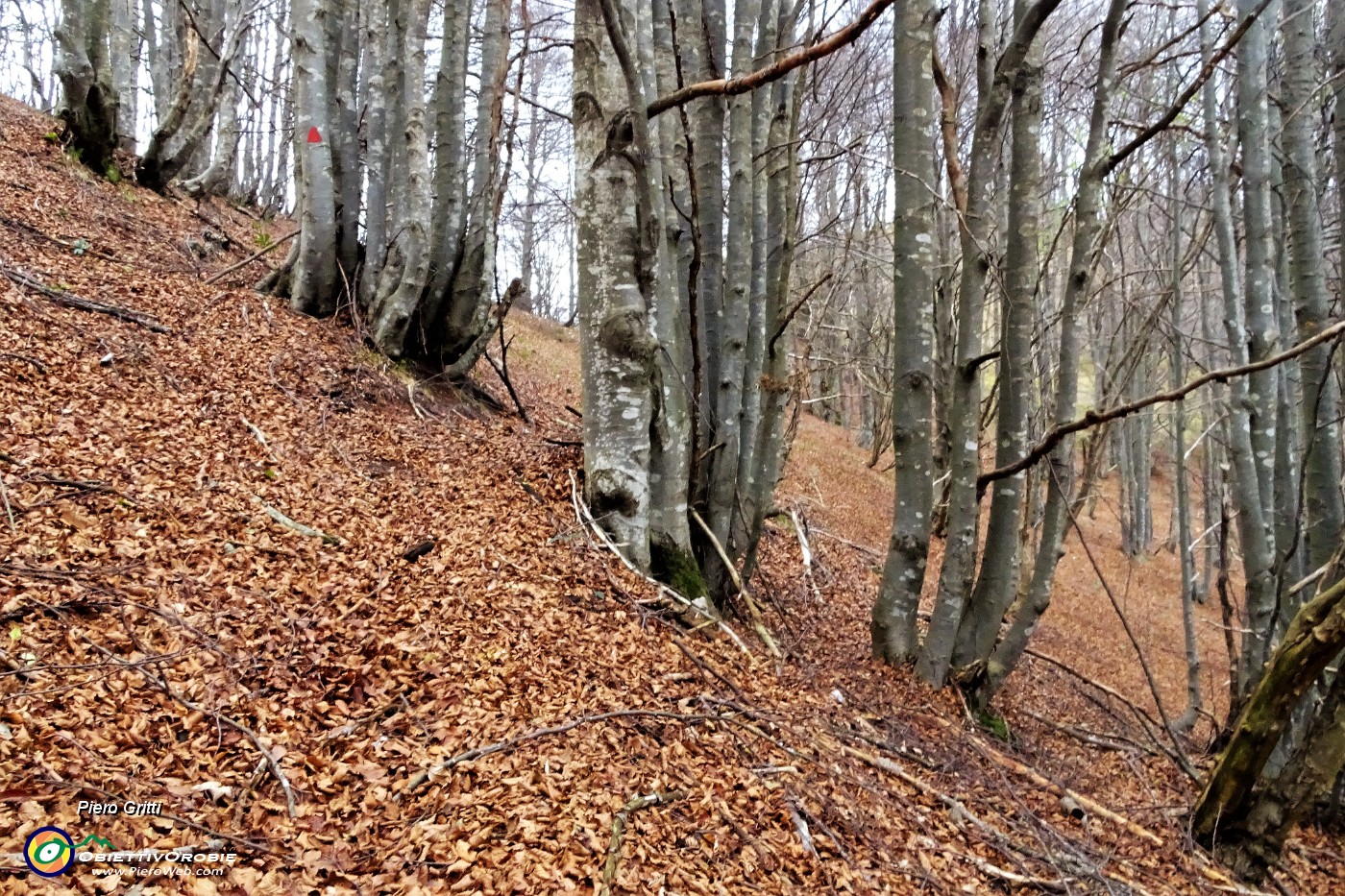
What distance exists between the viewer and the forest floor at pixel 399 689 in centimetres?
237

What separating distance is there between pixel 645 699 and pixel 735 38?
4.17 m

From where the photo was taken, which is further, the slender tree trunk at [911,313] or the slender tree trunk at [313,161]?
the slender tree trunk at [313,161]

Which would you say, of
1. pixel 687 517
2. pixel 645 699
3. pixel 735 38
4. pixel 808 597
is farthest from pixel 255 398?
pixel 808 597

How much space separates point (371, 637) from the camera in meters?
3.25

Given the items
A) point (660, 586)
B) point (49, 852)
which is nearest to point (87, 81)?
point (660, 586)

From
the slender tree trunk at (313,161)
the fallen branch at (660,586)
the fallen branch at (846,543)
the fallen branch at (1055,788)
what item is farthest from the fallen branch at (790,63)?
the fallen branch at (846,543)

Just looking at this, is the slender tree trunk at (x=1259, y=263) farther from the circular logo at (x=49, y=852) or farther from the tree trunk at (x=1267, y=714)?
the circular logo at (x=49, y=852)

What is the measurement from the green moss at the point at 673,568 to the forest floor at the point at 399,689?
0.31 meters

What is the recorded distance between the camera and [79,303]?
5.29 metres

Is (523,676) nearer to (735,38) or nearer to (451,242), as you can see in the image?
(735,38)

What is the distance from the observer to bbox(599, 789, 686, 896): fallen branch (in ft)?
7.82

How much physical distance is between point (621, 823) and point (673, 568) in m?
2.06

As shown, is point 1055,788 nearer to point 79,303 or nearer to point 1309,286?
point 1309,286

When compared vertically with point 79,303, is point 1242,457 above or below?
below
